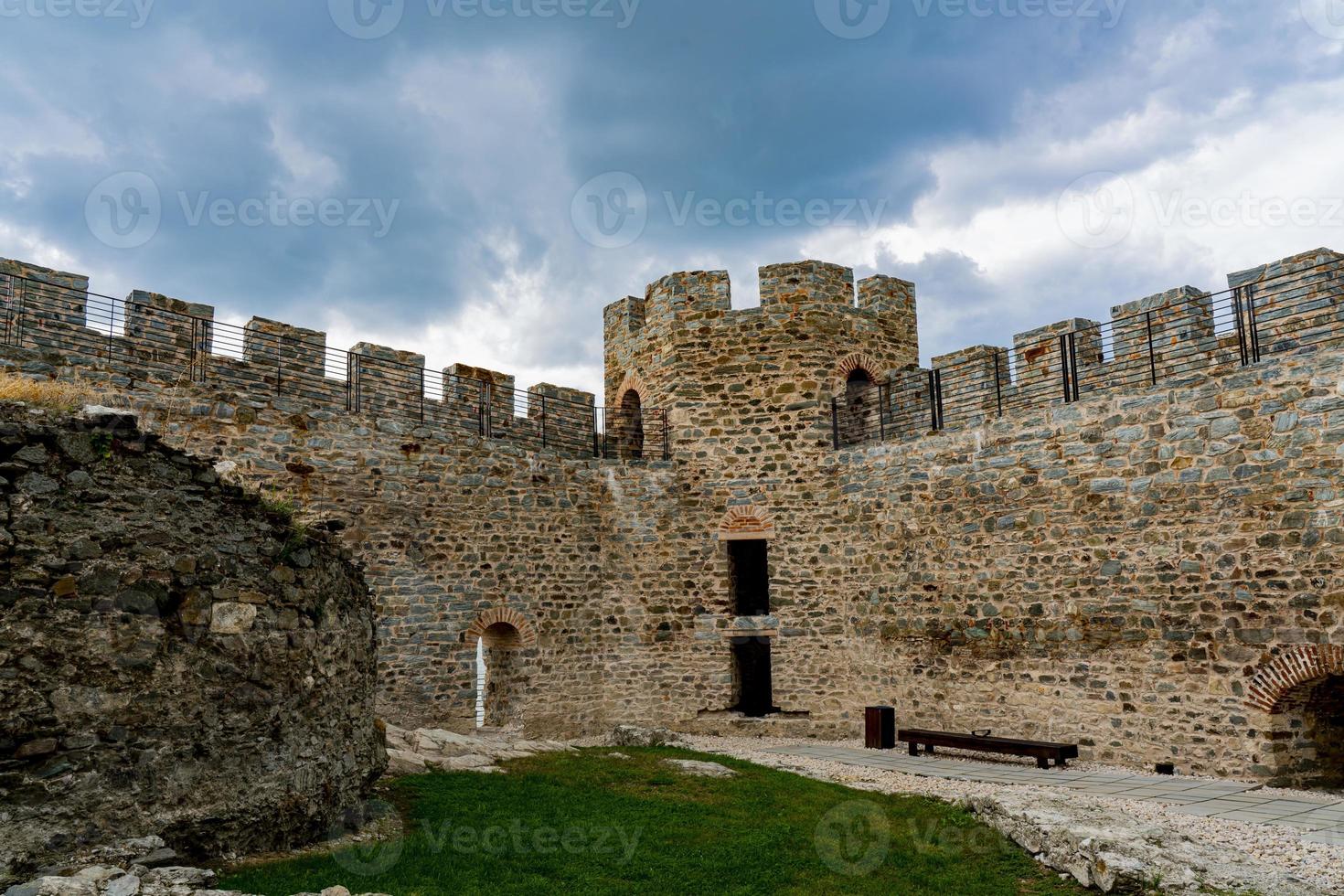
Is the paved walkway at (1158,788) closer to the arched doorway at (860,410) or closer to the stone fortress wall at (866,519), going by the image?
the stone fortress wall at (866,519)

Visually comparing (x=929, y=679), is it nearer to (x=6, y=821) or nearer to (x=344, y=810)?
(x=344, y=810)

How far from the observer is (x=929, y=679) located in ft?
43.4

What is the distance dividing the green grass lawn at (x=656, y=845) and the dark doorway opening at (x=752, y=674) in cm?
607

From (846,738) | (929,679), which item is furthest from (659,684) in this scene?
(929,679)

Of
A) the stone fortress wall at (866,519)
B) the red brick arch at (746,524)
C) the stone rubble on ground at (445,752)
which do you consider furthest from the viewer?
the red brick arch at (746,524)

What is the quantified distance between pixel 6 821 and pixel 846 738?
11385 mm

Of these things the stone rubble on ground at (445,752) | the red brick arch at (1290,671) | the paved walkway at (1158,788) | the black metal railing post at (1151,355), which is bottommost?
the paved walkway at (1158,788)

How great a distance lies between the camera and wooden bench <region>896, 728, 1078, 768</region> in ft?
36.2

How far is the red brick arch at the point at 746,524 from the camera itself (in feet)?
48.9

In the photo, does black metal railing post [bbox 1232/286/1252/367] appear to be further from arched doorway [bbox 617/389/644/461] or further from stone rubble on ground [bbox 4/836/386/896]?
stone rubble on ground [bbox 4/836/386/896]

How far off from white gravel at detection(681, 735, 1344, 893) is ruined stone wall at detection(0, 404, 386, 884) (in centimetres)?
602

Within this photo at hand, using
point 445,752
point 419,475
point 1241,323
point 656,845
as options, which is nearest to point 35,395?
point 656,845

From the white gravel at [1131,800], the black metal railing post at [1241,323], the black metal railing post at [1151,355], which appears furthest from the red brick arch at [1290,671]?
the black metal railing post at [1151,355]

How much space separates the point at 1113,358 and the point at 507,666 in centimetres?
958
